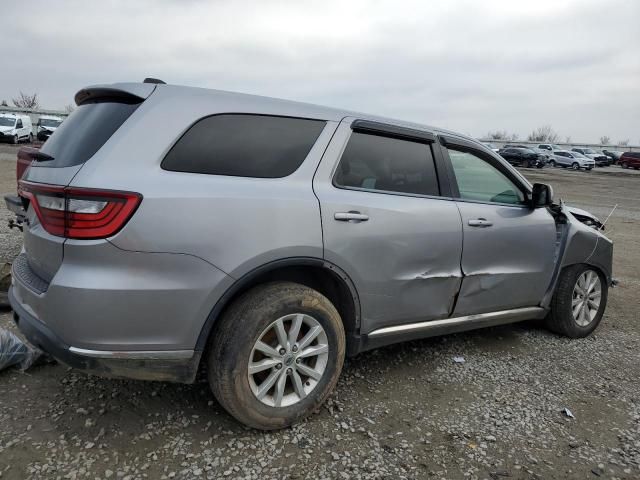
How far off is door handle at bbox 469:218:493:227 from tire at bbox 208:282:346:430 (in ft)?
4.05

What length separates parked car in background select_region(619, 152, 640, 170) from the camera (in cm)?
4456

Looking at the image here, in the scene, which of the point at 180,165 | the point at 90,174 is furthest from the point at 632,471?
the point at 90,174

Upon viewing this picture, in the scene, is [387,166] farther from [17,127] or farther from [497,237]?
[17,127]

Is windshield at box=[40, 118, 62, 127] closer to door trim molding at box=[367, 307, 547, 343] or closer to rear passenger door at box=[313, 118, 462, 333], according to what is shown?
rear passenger door at box=[313, 118, 462, 333]

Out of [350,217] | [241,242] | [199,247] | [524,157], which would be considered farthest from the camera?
[524,157]

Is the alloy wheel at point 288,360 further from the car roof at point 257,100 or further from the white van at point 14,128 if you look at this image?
the white van at point 14,128

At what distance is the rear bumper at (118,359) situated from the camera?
214cm

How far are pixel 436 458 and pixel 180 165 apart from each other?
1944 millimetres

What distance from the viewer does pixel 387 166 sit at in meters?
3.08

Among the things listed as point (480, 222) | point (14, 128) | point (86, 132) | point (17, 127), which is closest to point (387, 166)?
point (480, 222)

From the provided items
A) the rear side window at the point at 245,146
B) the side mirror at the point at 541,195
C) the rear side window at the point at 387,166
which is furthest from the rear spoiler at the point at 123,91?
the side mirror at the point at 541,195

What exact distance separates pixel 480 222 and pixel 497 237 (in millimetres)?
230

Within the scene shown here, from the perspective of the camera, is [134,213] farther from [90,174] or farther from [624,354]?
[624,354]

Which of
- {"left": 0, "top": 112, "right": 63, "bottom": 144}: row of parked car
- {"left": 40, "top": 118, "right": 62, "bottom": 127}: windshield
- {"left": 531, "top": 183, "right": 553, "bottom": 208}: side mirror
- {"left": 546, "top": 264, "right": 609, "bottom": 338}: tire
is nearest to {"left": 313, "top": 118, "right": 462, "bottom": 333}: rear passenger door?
{"left": 531, "top": 183, "right": 553, "bottom": 208}: side mirror
